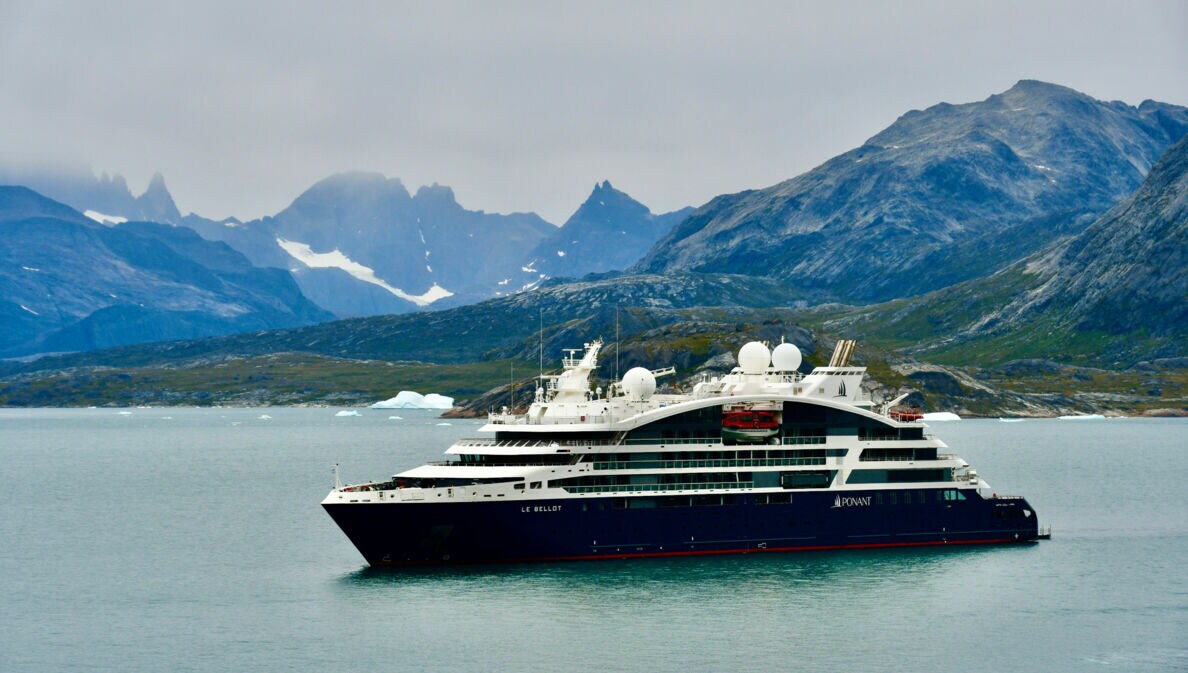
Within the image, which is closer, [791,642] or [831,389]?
[791,642]

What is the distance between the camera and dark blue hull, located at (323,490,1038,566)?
205 ft

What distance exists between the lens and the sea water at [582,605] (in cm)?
5044

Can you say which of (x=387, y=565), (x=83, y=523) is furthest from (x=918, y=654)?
(x=83, y=523)

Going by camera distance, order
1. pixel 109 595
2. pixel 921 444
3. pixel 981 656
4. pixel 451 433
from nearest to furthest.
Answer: pixel 981 656 < pixel 109 595 < pixel 921 444 < pixel 451 433

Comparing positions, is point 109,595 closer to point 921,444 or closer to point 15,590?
point 15,590

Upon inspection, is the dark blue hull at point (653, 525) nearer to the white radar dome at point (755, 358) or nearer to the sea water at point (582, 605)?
the sea water at point (582, 605)

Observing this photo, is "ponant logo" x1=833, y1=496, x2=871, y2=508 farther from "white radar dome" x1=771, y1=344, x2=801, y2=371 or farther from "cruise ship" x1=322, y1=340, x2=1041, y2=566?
"white radar dome" x1=771, y1=344, x2=801, y2=371

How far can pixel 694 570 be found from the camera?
6306 cm

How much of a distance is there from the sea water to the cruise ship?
1.26 m

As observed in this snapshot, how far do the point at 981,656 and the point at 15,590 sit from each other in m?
44.5

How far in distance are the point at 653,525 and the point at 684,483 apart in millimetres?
2577

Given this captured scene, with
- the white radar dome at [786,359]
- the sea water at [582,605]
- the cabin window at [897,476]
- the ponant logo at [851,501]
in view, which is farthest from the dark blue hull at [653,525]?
the white radar dome at [786,359]

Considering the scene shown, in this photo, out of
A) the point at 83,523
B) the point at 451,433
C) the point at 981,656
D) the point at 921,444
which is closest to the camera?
the point at 981,656

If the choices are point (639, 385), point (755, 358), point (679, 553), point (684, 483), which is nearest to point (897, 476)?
point (755, 358)
